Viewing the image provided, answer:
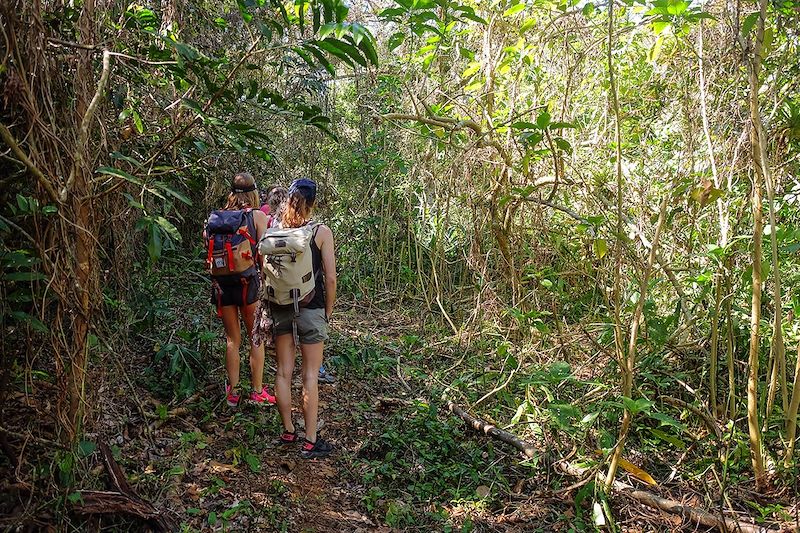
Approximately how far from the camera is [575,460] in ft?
11.7

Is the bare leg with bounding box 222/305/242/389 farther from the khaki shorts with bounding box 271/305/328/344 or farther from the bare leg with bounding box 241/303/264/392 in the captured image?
the khaki shorts with bounding box 271/305/328/344

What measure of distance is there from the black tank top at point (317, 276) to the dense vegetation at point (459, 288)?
771 millimetres

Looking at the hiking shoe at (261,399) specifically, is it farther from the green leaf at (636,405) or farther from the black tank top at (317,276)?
the green leaf at (636,405)

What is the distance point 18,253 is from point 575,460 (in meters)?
3.15

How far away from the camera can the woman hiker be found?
3869mm

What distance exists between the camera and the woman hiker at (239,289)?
387cm

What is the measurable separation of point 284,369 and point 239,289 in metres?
0.65

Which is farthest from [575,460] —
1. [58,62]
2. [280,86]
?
[280,86]

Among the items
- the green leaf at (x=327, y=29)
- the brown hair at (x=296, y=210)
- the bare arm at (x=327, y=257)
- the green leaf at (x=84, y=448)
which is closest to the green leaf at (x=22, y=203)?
the green leaf at (x=84, y=448)

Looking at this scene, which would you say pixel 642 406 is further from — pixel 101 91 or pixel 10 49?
pixel 10 49

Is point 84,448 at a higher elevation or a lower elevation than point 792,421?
higher

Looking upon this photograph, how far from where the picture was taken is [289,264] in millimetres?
3479

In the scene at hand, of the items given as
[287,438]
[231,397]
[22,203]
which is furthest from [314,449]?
[22,203]

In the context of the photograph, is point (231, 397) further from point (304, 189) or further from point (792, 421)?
point (792, 421)
